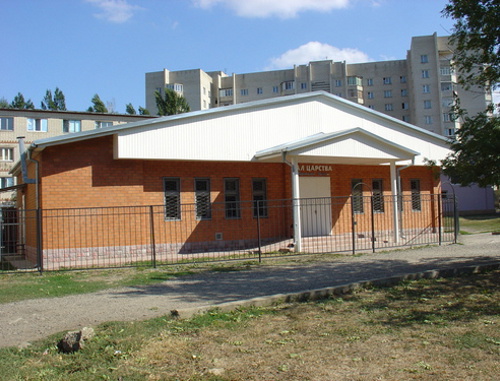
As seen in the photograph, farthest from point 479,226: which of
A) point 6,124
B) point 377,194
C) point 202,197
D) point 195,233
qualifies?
point 6,124

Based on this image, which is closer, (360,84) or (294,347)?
(294,347)

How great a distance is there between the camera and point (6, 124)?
4831cm

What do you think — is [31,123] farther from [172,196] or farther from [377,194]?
[377,194]

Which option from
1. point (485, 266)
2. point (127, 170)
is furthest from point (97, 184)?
point (485, 266)

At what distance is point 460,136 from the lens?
10031 mm

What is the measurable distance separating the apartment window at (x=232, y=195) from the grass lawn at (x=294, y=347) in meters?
10.8

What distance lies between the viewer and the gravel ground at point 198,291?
735cm

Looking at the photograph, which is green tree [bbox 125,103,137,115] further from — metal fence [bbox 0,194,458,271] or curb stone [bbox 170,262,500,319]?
curb stone [bbox 170,262,500,319]

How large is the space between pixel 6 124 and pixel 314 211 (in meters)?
40.1

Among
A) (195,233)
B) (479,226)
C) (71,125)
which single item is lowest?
(479,226)

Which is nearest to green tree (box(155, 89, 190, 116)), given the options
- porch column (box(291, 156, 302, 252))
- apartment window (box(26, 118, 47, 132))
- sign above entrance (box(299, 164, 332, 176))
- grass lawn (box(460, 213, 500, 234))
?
apartment window (box(26, 118, 47, 132))

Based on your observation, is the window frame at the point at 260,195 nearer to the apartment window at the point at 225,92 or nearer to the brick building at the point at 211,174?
the brick building at the point at 211,174

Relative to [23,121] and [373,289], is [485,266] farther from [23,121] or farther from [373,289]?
[23,121]

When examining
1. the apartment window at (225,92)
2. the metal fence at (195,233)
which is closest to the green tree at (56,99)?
the apartment window at (225,92)
